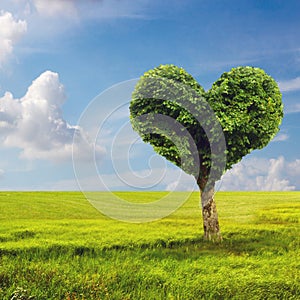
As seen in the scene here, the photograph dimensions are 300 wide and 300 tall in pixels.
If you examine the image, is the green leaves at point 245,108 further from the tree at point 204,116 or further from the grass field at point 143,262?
the grass field at point 143,262

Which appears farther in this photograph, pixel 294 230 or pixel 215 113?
pixel 294 230

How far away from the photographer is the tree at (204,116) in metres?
14.5

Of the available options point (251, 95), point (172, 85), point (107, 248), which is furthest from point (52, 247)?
point (251, 95)

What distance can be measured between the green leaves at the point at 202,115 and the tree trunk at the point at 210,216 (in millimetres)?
843

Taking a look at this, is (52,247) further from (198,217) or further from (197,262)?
(198,217)

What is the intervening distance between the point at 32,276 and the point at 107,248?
3945 mm

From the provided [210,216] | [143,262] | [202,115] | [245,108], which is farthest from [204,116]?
[143,262]

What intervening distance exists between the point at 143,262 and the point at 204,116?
551 cm

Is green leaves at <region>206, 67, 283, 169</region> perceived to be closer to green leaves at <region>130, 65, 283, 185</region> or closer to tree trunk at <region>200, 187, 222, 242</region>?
green leaves at <region>130, 65, 283, 185</region>

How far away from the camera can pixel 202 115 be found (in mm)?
14547

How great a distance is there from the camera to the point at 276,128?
51.9 feet

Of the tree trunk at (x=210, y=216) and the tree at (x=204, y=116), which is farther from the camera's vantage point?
the tree trunk at (x=210, y=216)

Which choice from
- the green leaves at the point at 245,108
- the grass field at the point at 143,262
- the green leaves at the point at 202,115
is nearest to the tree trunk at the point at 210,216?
the grass field at the point at 143,262

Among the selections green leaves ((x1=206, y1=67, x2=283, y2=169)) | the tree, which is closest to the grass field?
the tree
